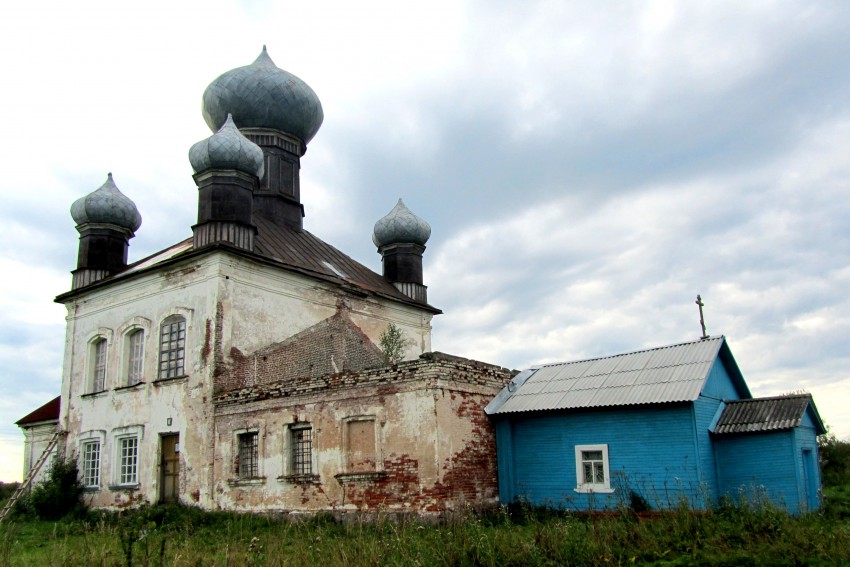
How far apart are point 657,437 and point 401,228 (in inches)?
477

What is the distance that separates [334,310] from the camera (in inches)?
755

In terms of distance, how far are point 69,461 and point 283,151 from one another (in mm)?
10537

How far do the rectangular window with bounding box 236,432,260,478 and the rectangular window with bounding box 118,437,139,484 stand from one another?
3548 mm

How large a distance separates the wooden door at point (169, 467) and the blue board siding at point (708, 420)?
1109 centimetres

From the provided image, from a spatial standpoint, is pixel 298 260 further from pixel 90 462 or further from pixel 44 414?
pixel 44 414

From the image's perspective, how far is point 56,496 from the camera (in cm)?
1802

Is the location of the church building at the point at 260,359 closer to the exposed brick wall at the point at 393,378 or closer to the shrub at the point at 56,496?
the exposed brick wall at the point at 393,378

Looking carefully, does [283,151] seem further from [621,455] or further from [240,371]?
[621,455]

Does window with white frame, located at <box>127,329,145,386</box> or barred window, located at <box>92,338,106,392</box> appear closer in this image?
window with white frame, located at <box>127,329,145,386</box>

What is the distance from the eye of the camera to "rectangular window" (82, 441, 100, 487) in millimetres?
18516

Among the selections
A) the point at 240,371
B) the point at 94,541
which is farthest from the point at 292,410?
the point at 94,541

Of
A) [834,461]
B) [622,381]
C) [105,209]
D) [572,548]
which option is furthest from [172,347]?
[834,461]

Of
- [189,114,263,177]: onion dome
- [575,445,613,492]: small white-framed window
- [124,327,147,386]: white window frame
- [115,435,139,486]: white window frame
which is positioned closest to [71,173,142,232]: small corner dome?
[124,327,147,386]: white window frame

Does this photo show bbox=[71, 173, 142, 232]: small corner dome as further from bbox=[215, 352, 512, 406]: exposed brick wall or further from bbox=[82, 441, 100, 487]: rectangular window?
bbox=[215, 352, 512, 406]: exposed brick wall
